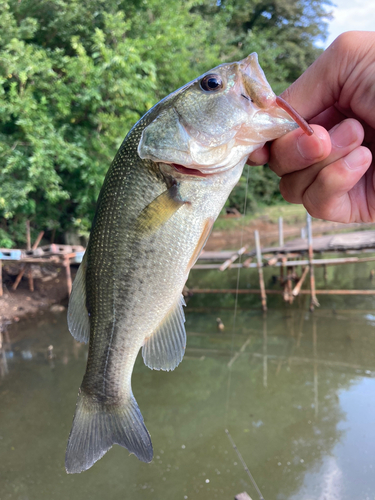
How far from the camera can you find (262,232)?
786 inches

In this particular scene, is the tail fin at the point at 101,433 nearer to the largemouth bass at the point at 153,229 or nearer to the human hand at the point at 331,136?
the largemouth bass at the point at 153,229

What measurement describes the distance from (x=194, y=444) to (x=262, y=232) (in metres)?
16.2

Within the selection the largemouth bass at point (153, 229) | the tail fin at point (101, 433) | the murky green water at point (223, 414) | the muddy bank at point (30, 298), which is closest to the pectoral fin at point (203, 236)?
the largemouth bass at point (153, 229)

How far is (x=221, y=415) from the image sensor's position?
5.29m

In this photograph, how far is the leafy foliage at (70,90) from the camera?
9297 millimetres

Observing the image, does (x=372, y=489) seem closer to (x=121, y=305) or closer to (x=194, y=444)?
(x=194, y=444)

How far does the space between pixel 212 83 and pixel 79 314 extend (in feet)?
3.77

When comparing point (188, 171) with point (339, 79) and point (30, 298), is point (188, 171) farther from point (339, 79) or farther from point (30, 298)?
point (30, 298)

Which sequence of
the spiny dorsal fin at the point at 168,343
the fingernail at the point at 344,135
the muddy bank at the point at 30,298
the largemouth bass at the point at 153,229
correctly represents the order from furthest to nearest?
the muddy bank at the point at 30,298 → the spiny dorsal fin at the point at 168,343 → the fingernail at the point at 344,135 → the largemouth bass at the point at 153,229

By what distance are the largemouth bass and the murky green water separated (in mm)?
3141

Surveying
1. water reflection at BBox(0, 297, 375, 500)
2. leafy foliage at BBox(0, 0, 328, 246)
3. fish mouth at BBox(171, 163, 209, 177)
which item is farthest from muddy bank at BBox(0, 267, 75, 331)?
fish mouth at BBox(171, 163, 209, 177)

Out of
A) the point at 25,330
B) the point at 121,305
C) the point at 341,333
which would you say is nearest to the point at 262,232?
the point at 341,333

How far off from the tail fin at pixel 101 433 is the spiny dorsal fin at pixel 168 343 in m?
0.24

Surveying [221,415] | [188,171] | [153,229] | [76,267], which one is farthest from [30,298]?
[188,171]
